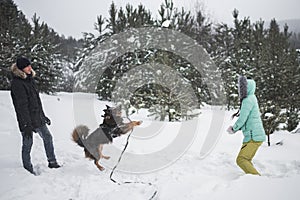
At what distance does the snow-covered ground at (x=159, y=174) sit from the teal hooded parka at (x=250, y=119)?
608 mm

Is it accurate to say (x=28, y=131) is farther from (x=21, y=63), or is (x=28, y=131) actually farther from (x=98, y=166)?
(x=98, y=166)

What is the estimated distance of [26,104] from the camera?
3.70 meters

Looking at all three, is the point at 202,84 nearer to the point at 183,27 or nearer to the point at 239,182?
the point at 183,27

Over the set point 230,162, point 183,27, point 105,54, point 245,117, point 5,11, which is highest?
point 5,11

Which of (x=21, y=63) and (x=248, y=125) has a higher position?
(x=21, y=63)

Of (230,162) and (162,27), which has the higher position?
(162,27)

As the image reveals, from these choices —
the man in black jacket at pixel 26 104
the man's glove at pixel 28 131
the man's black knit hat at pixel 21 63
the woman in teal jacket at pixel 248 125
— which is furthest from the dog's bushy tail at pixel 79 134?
the woman in teal jacket at pixel 248 125

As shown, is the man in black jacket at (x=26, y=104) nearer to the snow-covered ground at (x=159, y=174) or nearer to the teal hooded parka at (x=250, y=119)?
the snow-covered ground at (x=159, y=174)

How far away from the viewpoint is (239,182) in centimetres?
304

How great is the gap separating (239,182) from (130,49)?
989 cm

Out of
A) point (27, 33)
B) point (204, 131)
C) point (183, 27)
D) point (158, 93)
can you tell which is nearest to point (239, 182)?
point (204, 131)

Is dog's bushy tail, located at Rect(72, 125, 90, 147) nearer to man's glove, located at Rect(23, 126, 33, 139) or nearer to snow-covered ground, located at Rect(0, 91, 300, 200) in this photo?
snow-covered ground, located at Rect(0, 91, 300, 200)

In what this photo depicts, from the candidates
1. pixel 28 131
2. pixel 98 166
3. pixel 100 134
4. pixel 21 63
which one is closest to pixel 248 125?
pixel 100 134

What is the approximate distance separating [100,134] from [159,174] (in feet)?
3.89
